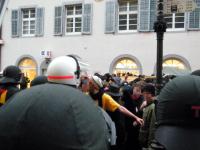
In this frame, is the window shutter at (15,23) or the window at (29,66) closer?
the window at (29,66)

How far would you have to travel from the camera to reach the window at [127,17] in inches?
834

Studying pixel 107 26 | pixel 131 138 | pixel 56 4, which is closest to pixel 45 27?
pixel 56 4

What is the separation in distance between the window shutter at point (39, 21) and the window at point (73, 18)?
1.37m

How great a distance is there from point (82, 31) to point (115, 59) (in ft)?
7.54

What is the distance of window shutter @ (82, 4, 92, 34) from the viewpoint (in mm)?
21828

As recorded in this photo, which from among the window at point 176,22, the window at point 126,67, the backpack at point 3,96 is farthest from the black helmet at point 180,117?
the window at point 126,67

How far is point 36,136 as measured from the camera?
132cm

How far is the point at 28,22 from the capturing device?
79.2 ft

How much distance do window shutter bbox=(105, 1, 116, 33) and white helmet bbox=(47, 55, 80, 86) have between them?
18185 mm

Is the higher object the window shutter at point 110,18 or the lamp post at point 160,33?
the window shutter at point 110,18

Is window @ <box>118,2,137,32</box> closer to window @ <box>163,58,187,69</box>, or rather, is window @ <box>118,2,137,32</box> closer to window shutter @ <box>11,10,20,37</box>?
window @ <box>163,58,187,69</box>

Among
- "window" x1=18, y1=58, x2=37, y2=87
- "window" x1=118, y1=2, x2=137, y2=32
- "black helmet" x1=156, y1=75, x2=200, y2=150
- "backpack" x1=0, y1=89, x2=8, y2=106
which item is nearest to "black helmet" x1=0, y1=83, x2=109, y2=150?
"black helmet" x1=156, y1=75, x2=200, y2=150

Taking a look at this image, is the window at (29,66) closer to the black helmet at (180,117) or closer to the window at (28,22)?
the window at (28,22)

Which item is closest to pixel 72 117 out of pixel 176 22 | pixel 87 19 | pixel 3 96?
pixel 3 96
